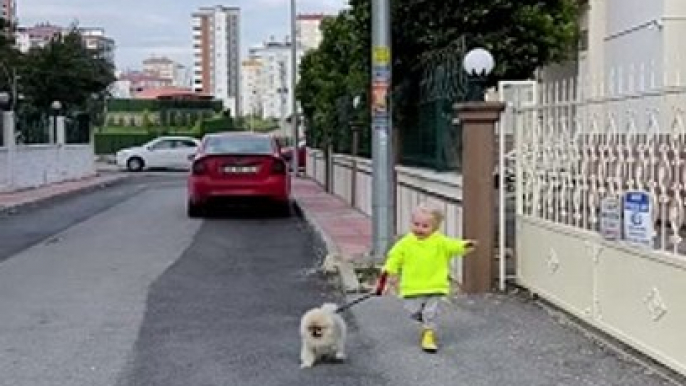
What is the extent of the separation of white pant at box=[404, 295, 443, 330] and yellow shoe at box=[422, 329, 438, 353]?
0.22 ft

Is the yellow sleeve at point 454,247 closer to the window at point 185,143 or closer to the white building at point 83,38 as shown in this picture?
the window at point 185,143

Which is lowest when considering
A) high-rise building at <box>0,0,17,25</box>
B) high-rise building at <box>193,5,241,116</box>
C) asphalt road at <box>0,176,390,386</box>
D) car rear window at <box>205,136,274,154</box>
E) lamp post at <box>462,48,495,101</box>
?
asphalt road at <box>0,176,390,386</box>

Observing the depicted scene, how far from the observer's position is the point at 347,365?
767cm

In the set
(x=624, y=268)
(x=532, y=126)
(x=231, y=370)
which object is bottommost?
(x=231, y=370)

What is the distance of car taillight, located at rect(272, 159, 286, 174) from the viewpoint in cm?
2110

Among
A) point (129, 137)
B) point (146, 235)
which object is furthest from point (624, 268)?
point (129, 137)

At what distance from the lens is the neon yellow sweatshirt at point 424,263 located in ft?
26.8

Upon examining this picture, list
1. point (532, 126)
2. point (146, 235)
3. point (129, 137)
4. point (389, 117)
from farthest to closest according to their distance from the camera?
point (129, 137)
point (146, 235)
point (389, 117)
point (532, 126)

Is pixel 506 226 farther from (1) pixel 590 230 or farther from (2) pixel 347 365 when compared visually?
(2) pixel 347 365

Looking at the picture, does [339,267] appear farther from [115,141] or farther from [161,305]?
[115,141]

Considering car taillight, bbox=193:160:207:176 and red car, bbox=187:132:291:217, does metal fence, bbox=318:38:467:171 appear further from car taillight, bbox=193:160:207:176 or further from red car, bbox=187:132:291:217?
car taillight, bbox=193:160:207:176

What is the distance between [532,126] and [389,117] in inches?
124

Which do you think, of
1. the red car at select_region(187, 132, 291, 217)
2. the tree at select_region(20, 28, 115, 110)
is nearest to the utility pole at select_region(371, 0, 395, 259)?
the red car at select_region(187, 132, 291, 217)

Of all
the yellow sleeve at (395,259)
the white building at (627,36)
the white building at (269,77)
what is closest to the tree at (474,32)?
the white building at (627,36)
